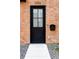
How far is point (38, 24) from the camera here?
13.3 m

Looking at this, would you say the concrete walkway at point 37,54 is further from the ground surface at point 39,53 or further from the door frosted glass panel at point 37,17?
the door frosted glass panel at point 37,17

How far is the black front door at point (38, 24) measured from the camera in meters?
13.2

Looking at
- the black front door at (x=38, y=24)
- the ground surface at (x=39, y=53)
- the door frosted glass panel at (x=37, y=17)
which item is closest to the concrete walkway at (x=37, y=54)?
the ground surface at (x=39, y=53)

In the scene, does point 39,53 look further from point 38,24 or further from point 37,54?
point 38,24

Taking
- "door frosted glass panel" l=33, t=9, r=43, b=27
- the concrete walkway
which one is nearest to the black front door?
"door frosted glass panel" l=33, t=9, r=43, b=27

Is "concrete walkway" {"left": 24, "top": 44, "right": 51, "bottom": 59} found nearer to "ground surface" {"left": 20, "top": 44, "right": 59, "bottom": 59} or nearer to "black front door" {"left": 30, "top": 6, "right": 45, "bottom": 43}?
"ground surface" {"left": 20, "top": 44, "right": 59, "bottom": 59}

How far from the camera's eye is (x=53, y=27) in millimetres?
12773

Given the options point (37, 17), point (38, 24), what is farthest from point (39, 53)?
point (37, 17)

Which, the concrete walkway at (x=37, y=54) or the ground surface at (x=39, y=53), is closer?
the concrete walkway at (x=37, y=54)

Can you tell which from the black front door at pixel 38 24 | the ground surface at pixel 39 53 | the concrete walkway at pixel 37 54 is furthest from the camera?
the black front door at pixel 38 24
